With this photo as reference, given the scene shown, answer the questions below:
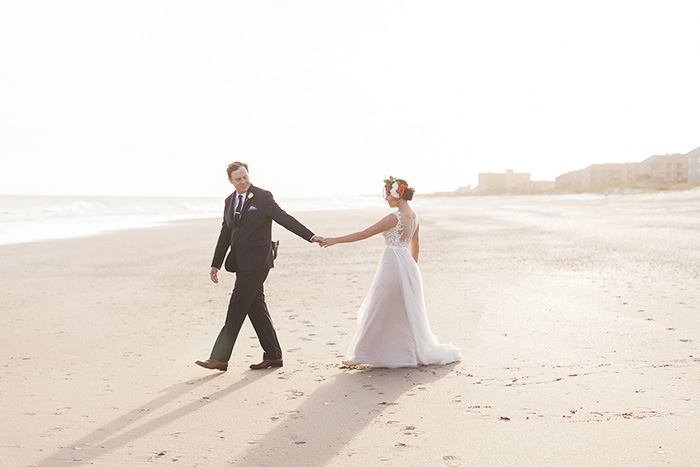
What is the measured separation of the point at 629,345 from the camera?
5871mm

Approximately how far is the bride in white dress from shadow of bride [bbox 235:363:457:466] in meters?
0.12

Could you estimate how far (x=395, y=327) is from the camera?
213 inches

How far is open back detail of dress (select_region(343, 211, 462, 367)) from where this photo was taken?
17.5 ft

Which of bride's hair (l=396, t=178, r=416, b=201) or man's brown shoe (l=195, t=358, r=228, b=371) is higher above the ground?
bride's hair (l=396, t=178, r=416, b=201)

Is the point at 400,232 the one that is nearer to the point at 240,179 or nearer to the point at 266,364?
the point at 240,179

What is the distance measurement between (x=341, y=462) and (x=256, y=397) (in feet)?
4.61

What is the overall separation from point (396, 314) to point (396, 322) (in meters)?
0.08

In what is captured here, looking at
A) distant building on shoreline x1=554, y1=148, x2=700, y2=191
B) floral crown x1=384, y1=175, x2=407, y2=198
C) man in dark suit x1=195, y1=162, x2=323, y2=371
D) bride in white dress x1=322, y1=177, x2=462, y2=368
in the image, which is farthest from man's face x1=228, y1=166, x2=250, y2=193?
distant building on shoreline x1=554, y1=148, x2=700, y2=191

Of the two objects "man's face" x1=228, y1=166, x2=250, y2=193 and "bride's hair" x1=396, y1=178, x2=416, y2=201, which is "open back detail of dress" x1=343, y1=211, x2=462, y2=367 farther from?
"man's face" x1=228, y1=166, x2=250, y2=193

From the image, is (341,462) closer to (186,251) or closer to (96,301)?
(96,301)

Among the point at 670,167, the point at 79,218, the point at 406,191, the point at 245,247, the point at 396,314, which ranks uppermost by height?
the point at 670,167

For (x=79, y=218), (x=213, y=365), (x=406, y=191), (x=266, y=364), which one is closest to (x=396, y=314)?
(x=406, y=191)

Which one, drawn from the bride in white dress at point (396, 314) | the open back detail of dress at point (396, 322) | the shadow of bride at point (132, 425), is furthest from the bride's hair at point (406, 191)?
the shadow of bride at point (132, 425)

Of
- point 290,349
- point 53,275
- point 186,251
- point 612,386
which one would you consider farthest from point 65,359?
point 186,251
